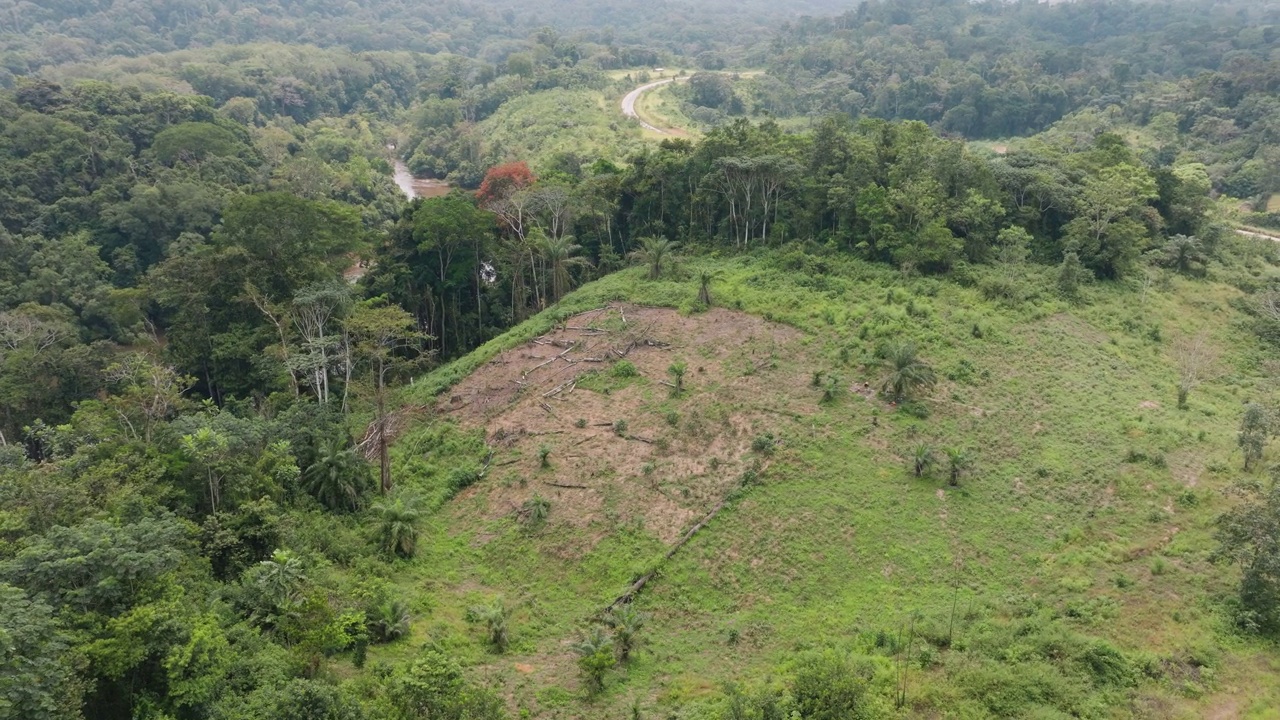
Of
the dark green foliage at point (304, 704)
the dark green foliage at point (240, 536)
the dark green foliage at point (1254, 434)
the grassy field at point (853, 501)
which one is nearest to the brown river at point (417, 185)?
the grassy field at point (853, 501)

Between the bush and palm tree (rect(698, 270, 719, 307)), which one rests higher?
palm tree (rect(698, 270, 719, 307))

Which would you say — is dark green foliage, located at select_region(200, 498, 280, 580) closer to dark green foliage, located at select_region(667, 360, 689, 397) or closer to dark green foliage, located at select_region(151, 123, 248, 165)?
dark green foliage, located at select_region(667, 360, 689, 397)

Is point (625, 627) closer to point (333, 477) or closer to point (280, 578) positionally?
point (280, 578)

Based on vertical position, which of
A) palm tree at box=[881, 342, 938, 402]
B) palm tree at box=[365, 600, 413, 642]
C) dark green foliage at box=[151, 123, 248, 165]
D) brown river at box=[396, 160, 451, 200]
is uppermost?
dark green foliage at box=[151, 123, 248, 165]

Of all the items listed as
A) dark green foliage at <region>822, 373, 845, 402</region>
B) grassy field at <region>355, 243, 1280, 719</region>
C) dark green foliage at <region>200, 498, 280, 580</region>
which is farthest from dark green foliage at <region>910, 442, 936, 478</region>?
dark green foliage at <region>200, 498, 280, 580</region>

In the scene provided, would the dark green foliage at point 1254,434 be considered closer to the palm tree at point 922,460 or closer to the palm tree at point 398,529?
the palm tree at point 922,460

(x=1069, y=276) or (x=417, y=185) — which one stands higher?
(x=1069, y=276)

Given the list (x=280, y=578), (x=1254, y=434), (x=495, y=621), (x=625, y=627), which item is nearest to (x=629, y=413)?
(x=495, y=621)
